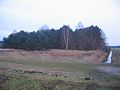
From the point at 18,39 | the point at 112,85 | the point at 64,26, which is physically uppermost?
the point at 64,26

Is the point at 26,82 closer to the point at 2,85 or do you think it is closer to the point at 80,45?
the point at 2,85

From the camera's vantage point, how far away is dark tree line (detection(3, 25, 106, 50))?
46125mm

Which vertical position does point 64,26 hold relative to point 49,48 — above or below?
above

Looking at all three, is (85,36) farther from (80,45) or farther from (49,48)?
(49,48)

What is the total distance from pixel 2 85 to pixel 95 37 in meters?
43.9

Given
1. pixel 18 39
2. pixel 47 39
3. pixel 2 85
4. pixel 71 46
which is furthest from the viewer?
pixel 71 46

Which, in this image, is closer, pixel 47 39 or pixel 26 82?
pixel 26 82

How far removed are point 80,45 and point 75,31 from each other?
496cm

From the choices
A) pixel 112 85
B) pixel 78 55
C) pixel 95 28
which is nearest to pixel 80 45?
pixel 95 28

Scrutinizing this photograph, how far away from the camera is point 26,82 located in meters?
10.4

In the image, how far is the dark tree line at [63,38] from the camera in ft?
151

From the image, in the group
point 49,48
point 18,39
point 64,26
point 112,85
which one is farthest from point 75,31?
point 112,85

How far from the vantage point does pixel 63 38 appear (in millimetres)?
51844

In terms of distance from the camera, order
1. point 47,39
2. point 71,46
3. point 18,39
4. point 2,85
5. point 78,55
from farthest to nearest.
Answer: point 71,46 → point 47,39 → point 18,39 → point 78,55 → point 2,85
